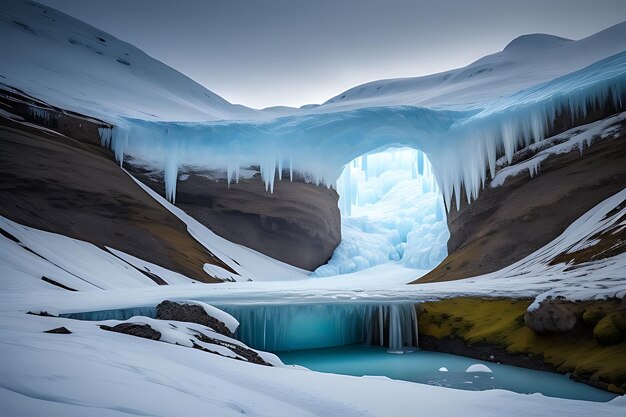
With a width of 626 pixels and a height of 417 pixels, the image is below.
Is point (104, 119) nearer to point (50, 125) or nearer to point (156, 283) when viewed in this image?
point (50, 125)

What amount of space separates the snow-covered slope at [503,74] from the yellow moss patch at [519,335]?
22.8 meters

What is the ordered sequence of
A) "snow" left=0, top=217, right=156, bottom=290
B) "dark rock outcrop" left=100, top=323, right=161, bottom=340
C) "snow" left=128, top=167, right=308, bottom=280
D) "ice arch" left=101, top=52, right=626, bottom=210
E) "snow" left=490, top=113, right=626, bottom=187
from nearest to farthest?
"dark rock outcrop" left=100, top=323, right=161, bottom=340, "snow" left=0, top=217, right=156, bottom=290, "snow" left=490, top=113, right=626, bottom=187, "ice arch" left=101, top=52, right=626, bottom=210, "snow" left=128, top=167, right=308, bottom=280

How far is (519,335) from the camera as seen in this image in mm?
13742

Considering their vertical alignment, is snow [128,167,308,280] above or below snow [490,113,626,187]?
below

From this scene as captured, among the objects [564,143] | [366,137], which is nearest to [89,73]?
[366,137]

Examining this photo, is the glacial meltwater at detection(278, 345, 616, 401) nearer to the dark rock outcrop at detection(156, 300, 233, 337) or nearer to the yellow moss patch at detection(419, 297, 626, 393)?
the yellow moss patch at detection(419, 297, 626, 393)

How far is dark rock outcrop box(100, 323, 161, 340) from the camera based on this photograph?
7.86 m

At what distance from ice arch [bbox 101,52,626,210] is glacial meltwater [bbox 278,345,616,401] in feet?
64.8

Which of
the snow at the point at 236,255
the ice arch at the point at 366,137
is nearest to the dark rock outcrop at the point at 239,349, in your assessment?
the snow at the point at 236,255

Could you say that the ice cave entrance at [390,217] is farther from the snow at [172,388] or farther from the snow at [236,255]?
the snow at [172,388]

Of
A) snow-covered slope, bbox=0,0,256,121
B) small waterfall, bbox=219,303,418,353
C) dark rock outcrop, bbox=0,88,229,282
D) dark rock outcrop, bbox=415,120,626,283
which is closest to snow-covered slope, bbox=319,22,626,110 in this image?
dark rock outcrop, bbox=415,120,626,283

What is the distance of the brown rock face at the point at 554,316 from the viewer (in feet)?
40.4

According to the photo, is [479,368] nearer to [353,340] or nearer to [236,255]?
[353,340]

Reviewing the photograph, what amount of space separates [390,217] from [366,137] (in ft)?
63.9
